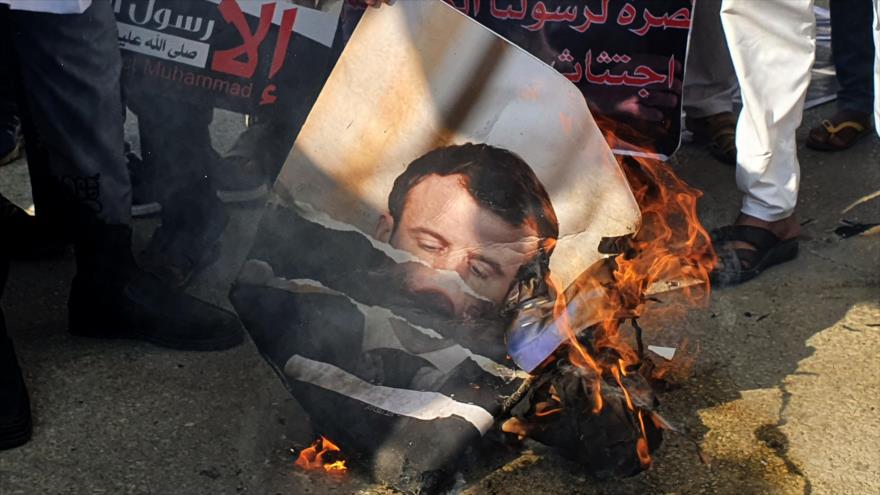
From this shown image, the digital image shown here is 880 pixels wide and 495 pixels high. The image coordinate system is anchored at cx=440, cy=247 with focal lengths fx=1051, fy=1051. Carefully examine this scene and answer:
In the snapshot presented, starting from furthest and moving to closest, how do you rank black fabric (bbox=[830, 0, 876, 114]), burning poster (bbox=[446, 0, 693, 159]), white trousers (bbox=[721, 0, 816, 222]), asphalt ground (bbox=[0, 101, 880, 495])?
1. black fabric (bbox=[830, 0, 876, 114])
2. burning poster (bbox=[446, 0, 693, 159])
3. white trousers (bbox=[721, 0, 816, 222])
4. asphalt ground (bbox=[0, 101, 880, 495])

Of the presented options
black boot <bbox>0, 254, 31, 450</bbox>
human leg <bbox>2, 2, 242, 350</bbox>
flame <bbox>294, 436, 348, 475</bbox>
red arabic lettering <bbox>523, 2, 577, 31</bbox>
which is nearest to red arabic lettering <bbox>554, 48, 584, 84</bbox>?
red arabic lettering <bbox>523, 2, 577, 31</bbox>

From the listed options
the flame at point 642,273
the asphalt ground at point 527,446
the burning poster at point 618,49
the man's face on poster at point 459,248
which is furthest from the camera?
the burning poster at point 618,49

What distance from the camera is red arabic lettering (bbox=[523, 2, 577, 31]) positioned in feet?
12.6

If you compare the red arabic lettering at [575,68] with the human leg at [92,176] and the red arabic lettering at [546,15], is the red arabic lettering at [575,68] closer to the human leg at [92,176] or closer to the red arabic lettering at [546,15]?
the red arabic lettering at [546,15]


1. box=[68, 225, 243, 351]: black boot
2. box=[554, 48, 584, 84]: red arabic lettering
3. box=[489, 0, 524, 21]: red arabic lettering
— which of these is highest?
box=[489, 0, 524, 21]: red arabic lettering

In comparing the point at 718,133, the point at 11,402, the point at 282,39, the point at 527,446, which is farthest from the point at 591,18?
the point at 11,402

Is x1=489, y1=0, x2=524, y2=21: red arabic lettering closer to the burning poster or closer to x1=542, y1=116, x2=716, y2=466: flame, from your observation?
the burning poster

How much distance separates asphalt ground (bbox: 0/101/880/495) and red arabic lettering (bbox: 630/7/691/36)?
3.07ft

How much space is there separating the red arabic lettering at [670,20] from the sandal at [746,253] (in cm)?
75

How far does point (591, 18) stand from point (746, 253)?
1.01 meters

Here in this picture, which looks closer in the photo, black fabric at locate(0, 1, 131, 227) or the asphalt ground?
the asphalt ground

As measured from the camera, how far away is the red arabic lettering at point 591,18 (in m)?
3.82

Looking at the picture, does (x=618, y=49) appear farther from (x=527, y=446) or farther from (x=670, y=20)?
(x=527, y=446)

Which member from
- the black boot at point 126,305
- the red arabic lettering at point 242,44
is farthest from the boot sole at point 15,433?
the red arabic lettering at point 242,44
